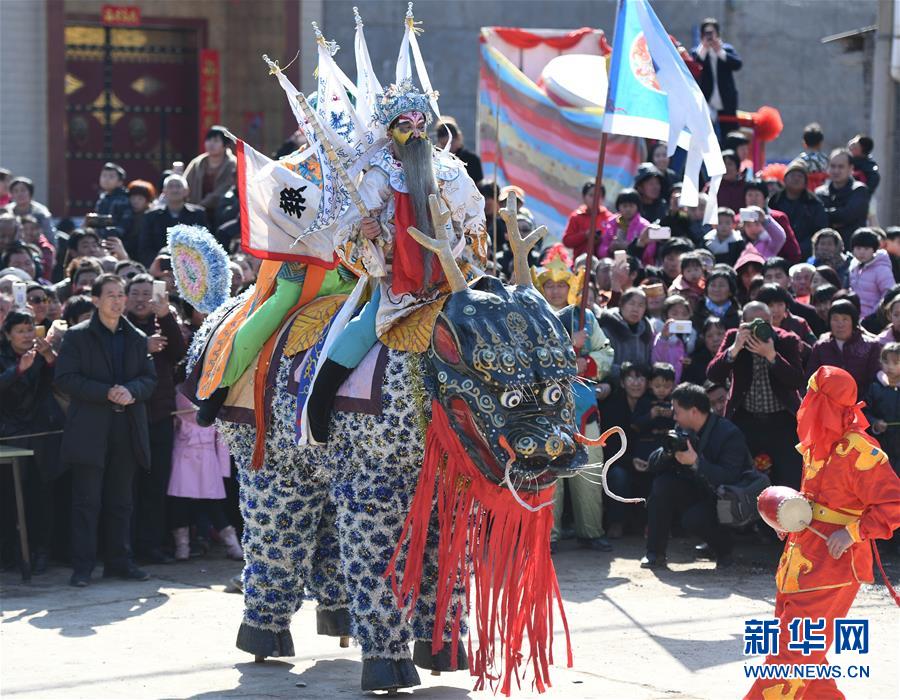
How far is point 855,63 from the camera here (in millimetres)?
16703

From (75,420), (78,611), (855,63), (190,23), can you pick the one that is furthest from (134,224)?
(855,63)

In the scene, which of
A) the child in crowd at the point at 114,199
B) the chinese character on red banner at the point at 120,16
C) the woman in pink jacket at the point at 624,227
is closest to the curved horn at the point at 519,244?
the woman in pink jacket at the point at 624,227

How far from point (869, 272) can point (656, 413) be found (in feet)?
7.28

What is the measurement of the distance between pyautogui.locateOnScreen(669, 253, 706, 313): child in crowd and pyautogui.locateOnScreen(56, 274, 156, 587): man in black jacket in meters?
3.82

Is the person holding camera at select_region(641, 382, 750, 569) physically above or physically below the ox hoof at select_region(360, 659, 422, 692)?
above

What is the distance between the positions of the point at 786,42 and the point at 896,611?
13203 mm

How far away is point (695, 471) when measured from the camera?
967cm

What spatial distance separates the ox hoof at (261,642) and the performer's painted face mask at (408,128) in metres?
2.44

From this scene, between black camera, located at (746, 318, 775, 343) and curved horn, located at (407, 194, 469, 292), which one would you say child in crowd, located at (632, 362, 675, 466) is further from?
curved horn, located at (407, 194, 469, 292)

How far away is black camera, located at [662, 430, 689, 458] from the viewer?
9562 millimetres

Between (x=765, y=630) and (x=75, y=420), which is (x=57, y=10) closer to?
(x=75, y=420)

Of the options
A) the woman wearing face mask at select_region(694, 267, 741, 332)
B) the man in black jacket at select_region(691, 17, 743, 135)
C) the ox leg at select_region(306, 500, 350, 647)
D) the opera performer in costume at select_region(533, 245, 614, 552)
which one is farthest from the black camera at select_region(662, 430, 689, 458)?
the man in black jacket at select_region(691, 17, 743, 135)

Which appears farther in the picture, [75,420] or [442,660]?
[75,420]

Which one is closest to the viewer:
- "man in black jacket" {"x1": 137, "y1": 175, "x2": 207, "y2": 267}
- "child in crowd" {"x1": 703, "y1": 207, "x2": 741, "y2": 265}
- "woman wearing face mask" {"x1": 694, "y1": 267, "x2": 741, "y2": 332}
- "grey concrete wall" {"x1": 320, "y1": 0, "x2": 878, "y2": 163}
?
"woman wearing face mask" {"x1": 694, "y1": 267, "x2": 741, "y2": 332}
